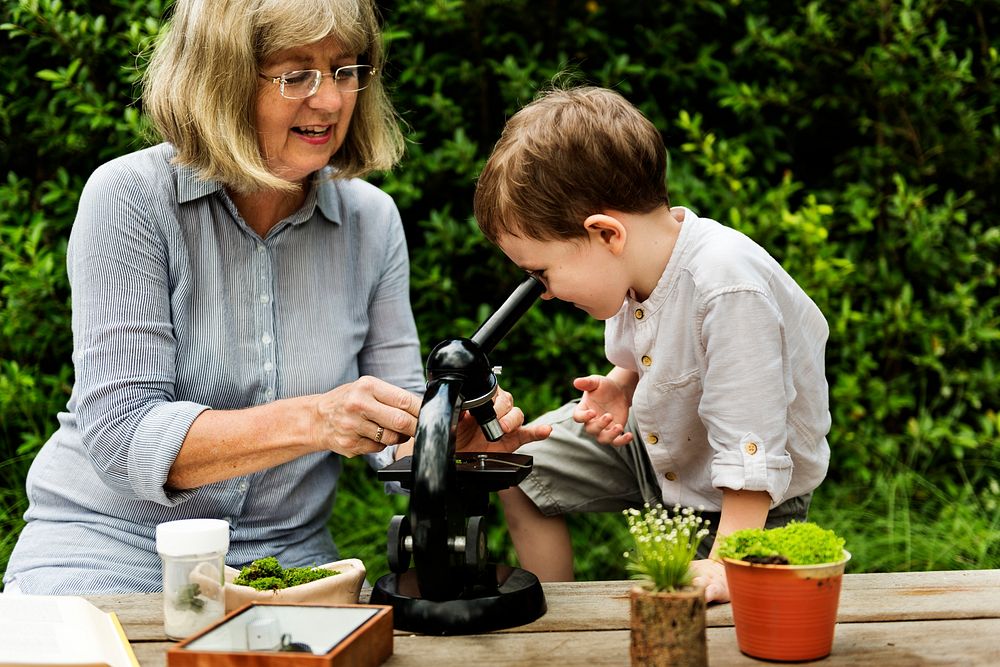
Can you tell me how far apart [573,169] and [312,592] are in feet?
2.94

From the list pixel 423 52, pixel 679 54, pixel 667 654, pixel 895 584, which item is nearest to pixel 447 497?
pixel 667 654

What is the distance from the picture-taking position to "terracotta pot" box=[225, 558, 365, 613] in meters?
1.61

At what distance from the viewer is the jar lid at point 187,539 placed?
151cm

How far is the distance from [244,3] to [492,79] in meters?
1.63

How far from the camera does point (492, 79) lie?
144 inches

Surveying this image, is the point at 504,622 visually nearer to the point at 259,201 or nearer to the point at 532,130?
the point at 532,130

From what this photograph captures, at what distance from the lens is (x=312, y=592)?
1.63 m

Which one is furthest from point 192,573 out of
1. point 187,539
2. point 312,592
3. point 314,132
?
point 314,132

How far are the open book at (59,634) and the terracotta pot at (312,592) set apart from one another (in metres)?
0.17

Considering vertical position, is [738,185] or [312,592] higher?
[738,185]

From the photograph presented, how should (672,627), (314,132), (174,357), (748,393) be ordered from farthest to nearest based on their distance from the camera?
(314,132) < (174,357) < (748,393) < (672,627)

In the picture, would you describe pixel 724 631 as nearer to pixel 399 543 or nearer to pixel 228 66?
pixel 399 543

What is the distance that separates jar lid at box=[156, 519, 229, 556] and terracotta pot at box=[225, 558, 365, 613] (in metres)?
0.11

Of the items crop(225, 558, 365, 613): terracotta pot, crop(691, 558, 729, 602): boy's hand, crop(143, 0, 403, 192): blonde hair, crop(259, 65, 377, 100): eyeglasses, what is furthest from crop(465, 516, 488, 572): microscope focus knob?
crop(259, 65, 377, 100): eyeglasses
